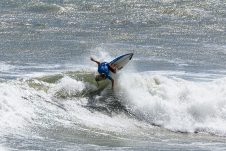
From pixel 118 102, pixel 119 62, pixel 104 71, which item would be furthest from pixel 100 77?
pixel 119 62

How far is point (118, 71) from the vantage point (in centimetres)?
2895

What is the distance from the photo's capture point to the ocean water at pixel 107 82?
2286 cm

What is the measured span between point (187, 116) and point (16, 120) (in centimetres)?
638

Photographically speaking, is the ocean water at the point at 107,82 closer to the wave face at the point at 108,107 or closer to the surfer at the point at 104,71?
the wave face at the point at 108,107

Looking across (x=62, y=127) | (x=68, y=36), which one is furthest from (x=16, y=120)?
(x=68, y=36)

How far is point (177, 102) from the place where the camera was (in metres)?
27.1

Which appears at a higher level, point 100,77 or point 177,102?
point 100,77

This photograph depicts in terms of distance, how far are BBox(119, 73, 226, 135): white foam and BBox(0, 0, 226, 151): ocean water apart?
0.12 feet

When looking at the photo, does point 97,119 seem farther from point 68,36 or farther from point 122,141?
point 68,36

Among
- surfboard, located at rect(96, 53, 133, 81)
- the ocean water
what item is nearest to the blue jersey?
surfboard, located at rect(96, 53, 133, 81)

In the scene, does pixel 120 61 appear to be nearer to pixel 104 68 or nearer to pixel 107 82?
pixel 107 82

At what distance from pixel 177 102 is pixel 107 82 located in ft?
9.47

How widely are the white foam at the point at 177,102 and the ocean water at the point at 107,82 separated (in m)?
0.04

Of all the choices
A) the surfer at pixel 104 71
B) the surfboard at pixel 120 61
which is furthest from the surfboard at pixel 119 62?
the surfer at pixel 104 71
